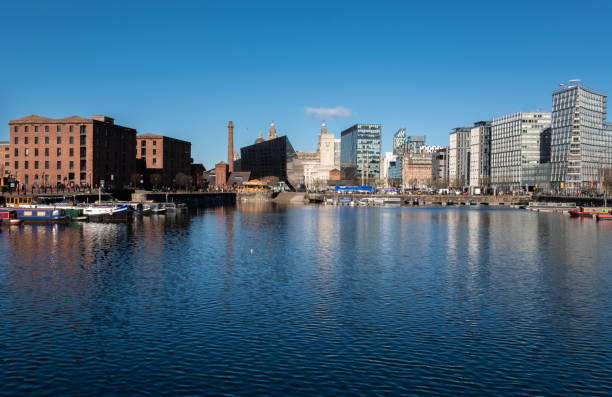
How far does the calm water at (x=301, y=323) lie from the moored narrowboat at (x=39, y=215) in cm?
4296

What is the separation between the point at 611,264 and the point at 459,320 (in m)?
33.2

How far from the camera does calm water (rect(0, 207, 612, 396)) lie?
2369cm

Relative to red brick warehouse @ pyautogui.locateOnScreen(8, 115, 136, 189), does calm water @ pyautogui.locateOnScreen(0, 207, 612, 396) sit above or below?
below

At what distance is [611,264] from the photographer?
56.8 meters

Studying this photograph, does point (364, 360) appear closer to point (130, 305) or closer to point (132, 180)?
point (130, 305)

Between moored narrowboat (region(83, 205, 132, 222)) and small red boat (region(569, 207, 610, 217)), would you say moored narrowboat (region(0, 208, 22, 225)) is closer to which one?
moored narrowboat (region(83, 205, 132, 222))

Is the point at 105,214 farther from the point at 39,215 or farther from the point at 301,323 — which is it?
the point at 301,323

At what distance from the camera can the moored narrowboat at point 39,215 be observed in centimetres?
10200

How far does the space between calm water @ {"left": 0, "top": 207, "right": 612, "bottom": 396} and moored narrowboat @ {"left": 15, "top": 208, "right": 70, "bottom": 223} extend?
1691 inches

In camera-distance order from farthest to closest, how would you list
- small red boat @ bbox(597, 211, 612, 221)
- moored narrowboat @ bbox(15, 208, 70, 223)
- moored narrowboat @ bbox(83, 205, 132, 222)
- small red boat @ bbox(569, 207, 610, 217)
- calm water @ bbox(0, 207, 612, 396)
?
small red boat @ bbox(569, 207, 610, 217) → small red boat @ bbox(597, 211, 612, 221) → moored narrowboat @ bbox(83, 205, 132, 222) → moored narrowboat @ bbox(15, 208, 70, 223) → calm water @ bbox(0, 207, 612, 396)

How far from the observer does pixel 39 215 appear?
10250 cm

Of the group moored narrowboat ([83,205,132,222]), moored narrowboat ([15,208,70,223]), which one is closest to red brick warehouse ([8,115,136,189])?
moored narrowboat ([83,205,132,222])

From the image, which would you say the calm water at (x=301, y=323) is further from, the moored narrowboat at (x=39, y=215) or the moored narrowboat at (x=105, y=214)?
the moored narrowboat at (x=105, y=214)

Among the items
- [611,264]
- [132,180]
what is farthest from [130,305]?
[132,180]
